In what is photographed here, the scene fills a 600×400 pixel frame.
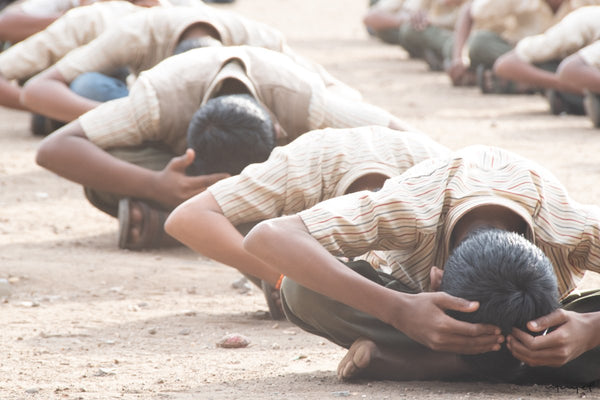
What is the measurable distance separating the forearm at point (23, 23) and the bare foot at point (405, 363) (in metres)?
4.98

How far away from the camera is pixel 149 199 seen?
416 centimetres

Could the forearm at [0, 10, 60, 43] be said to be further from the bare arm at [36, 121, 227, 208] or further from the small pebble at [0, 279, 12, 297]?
the small pebble at [0, 279, 12, 297]

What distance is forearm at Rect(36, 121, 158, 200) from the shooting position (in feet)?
13.2

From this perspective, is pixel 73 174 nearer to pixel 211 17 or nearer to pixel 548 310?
pixel 211 17

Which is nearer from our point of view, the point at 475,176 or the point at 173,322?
the point at 475,176

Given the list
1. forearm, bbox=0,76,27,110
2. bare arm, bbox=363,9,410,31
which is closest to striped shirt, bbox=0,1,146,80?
forearm, bbox=0,76,27,110

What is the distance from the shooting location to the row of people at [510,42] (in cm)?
689

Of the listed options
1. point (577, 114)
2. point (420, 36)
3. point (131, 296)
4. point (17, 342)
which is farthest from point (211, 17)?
point (420, 36)

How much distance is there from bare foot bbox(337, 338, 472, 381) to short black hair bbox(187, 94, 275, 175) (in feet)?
3.61

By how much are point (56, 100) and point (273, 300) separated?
7.00 feet

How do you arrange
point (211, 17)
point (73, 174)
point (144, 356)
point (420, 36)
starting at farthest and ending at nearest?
point (420, 36) < point (211, 17) < point (73, 174) < point (144, 356)

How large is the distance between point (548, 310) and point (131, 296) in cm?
182

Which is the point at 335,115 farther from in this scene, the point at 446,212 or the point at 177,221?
the point at 446,212

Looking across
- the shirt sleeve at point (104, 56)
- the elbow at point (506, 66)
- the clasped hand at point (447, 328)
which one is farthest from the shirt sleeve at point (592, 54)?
the clasped hand at point (447, 328)
